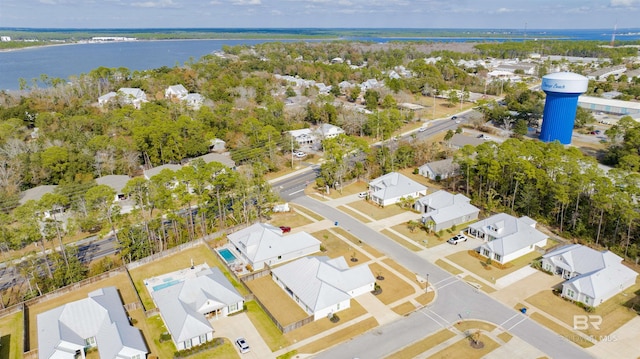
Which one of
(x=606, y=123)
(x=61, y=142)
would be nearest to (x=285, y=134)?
(x=61, y=142)

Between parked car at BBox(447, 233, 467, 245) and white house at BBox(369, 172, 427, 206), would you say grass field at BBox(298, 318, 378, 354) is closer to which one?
parked car at BBox(447, 233, 467, 245)

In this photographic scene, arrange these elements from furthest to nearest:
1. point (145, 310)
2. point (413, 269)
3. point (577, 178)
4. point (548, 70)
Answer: point (548, 70) < point (577, 178) < point (413, 269) < point (145, 310)

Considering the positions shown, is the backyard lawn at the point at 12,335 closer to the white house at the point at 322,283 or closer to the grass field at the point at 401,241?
the white house at the point at 322,283

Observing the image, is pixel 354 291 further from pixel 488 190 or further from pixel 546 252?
pixel 488 190

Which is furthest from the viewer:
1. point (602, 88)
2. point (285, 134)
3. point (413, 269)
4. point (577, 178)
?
point (602, 88)

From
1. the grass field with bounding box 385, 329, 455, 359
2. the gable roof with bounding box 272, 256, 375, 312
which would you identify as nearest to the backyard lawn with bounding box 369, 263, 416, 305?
the gable roof with bounding box 272, 256, 375, 312

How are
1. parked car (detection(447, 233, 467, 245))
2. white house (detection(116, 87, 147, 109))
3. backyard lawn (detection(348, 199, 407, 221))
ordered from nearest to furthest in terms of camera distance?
parked car (detection(447, 233, 467, 245)), backyard lawn (detection(348, 199, 407, 221)), white house (detection(116, 87, 147, 109))
